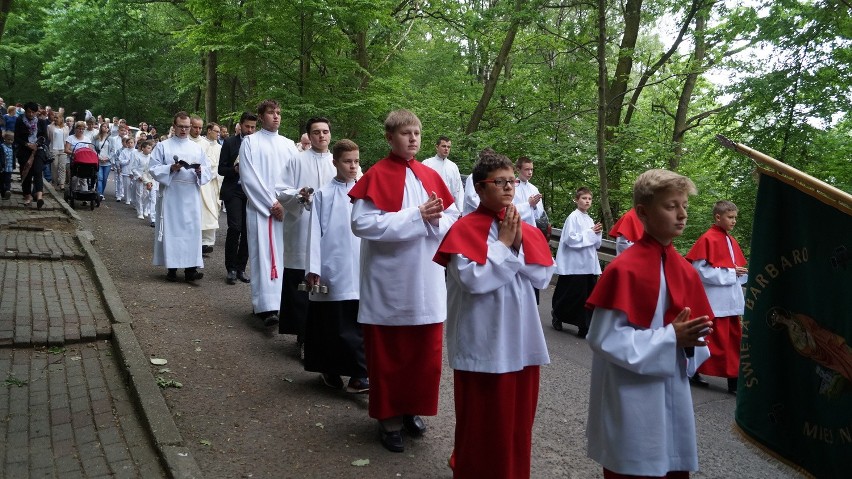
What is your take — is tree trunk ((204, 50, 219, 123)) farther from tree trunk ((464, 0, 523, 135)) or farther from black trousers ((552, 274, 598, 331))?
black trousers ((552, 274, 598, 331))

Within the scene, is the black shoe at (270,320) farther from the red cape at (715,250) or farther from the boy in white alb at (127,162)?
the boy in white alb at (127,162)

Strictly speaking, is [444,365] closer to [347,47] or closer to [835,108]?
[835,108]

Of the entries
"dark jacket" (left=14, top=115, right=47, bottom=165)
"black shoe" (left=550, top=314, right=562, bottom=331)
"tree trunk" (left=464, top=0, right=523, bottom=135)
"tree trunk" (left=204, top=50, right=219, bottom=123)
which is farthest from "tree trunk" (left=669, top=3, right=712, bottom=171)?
"dark jacket" (left=14, top=115, right=47, bottom=165)

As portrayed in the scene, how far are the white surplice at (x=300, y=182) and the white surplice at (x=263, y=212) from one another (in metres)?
0.82

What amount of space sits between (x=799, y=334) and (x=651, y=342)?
0.59 m

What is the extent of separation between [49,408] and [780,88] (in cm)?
1164

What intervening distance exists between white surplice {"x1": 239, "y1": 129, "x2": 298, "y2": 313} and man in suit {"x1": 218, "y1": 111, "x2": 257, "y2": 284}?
1.62 meters

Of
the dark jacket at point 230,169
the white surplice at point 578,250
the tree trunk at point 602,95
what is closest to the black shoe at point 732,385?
the white surplice at point 578,250

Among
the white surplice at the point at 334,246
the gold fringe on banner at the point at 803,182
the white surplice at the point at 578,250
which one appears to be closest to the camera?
the gold fringe on banner at the point at 803,182

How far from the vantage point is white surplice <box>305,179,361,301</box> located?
6.30 meters

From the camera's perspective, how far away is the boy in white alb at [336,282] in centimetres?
631

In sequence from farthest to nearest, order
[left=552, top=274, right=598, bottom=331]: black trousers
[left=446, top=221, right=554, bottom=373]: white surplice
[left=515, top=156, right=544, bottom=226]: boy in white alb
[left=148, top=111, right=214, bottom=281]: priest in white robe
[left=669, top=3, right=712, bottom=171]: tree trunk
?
[left=669, top=3, right=712, bottom=171]: tree trunk → [left=148, top=111, right=214, bottom=281]: priest in white robe → [left=515, top=156, right=544, bottom=226]: boy in white alb → [left=552, top=274, right=598, bottom=331]: black trousers → [left=446, top=221, right=554, bottom=373]: white surplice

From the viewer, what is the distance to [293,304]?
7.74m

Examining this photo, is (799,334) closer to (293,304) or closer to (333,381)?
(333,381)
